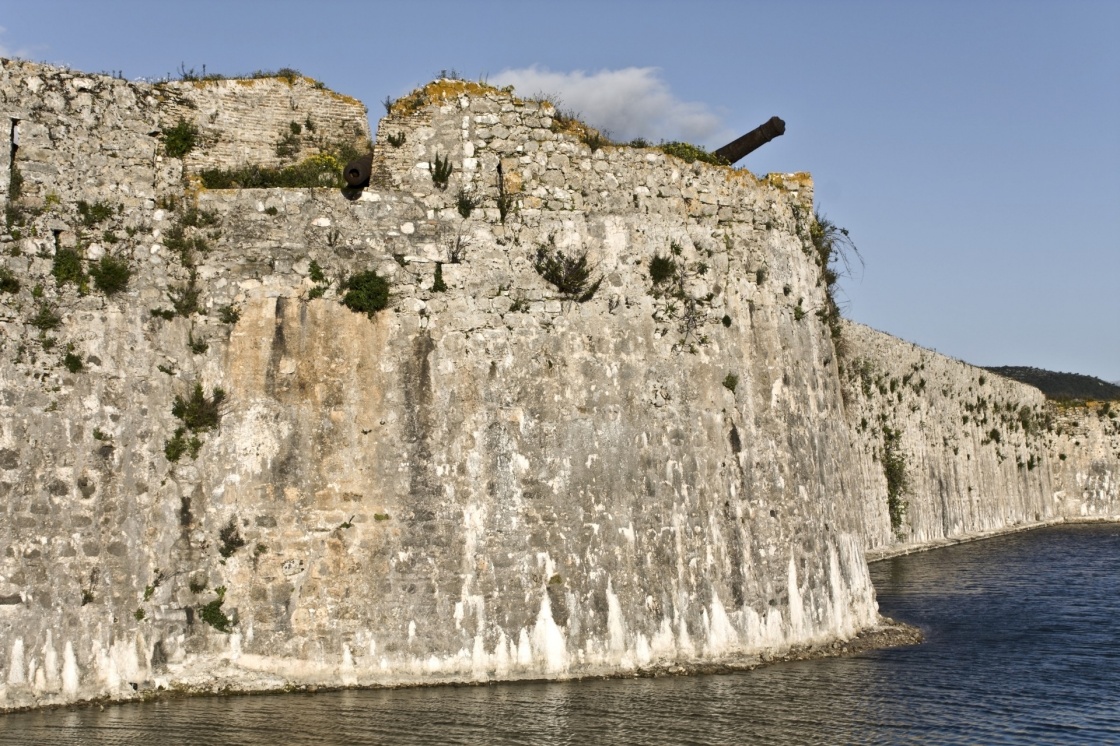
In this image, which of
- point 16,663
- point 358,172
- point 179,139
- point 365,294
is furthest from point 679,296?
point 16,663

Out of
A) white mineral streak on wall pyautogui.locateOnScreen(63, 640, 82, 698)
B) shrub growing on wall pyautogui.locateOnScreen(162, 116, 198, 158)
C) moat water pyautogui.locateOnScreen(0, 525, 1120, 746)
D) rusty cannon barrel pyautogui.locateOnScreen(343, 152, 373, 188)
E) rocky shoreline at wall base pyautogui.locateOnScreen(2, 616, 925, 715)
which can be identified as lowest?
moat water pyautogui.locateOnScreen(0, 525, 1120, 746)

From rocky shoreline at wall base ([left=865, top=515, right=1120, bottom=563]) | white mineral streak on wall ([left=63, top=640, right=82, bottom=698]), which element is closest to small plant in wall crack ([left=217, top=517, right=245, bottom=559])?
white mineral streak on wall ([left=63, top=640, right=82, bottom=698])

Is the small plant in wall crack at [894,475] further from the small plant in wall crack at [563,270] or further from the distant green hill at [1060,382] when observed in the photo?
the distant green hill at [1060,382]

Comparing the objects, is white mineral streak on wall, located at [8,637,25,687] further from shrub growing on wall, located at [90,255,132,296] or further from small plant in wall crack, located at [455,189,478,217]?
small plant in wall crack, located at [455,189,478,217]

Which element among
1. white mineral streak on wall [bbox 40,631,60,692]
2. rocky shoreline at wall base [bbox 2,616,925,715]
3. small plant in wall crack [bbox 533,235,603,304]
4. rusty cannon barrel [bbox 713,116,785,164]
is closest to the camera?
white mineral streak on wall [bbox 40,631,60,692]

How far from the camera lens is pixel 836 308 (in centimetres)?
2278

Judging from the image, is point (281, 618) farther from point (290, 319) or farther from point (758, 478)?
point (758, 478)

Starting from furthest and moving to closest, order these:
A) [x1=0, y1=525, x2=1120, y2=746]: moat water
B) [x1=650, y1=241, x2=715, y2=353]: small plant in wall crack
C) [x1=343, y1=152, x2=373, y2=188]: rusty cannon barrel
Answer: [x1=650, y1=241, x2=715, y2=353]: small plant in wall crack → [x1=343, y1=152, x2=373, y2=188]: rusty cannon barrel → [x1=0, y1=525, x2=1120, y2=746]: moat water

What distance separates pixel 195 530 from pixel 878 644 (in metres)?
11.5

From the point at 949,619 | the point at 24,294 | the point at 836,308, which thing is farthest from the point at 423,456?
the point at 949,619

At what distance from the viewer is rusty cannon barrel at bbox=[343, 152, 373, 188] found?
16875 millimetres

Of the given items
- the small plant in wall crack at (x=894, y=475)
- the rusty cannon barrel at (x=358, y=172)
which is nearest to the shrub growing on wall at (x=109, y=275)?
the rusty cannon barrel at (x=358, y=172)

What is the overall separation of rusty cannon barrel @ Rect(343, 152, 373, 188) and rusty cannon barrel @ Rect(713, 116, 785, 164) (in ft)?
20.7

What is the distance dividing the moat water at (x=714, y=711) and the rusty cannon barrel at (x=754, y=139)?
8788 millimetres
